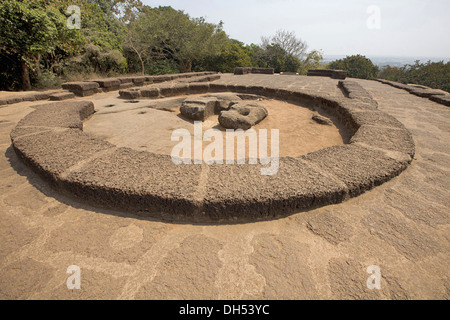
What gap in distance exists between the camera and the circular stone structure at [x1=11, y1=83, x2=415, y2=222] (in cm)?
132

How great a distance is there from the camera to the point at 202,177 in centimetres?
151

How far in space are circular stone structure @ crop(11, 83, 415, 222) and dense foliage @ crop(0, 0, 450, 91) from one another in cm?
623

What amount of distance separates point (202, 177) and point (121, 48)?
14.0 m

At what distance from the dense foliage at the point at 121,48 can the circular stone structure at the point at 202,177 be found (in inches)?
245

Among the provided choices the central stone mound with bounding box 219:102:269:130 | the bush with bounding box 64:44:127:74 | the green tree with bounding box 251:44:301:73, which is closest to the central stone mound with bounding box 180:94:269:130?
the central stone mound with bounding box 219:102:269:130

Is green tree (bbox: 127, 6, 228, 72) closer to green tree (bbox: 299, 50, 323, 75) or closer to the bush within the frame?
the bush

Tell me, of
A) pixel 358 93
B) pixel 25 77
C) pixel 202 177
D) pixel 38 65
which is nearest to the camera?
pixel 202 177

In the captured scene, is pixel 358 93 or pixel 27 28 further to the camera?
pixel 27 28

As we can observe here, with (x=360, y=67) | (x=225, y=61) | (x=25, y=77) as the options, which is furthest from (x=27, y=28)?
(x=360, y=67)

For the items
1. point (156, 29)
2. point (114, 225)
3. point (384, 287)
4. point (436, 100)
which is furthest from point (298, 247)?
point (156, 29)

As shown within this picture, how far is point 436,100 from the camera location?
5.34 metres

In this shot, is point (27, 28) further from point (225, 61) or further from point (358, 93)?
point (225, 61)

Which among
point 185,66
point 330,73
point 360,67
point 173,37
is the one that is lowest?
point 330,73

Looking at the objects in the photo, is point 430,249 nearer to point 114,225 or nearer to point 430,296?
point 430,296
